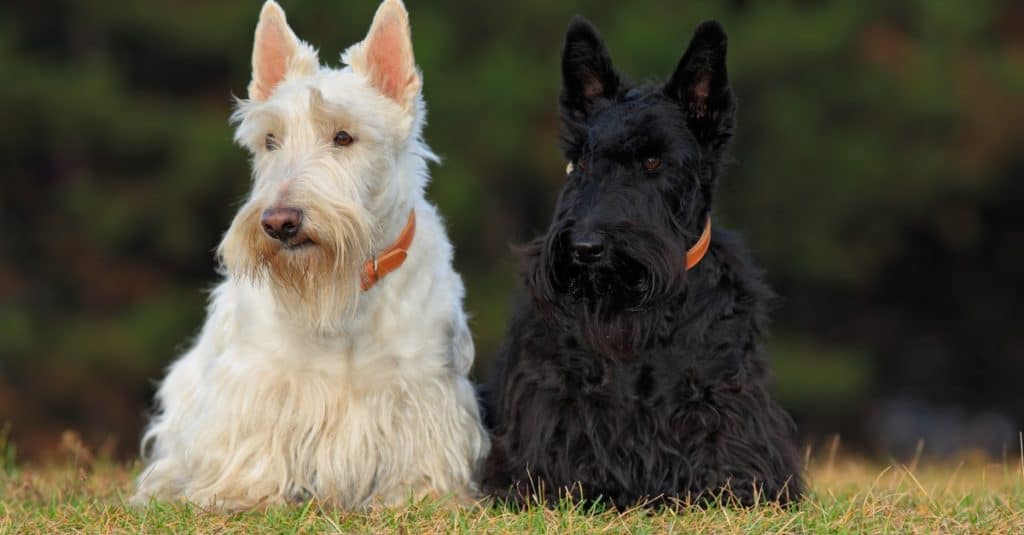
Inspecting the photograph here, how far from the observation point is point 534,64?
14.5 meters

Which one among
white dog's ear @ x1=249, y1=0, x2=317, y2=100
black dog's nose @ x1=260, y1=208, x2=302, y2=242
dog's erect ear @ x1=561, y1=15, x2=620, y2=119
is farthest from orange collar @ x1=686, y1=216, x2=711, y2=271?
white dog's ear @ x1=249, y1=0, x2=317, y2=100

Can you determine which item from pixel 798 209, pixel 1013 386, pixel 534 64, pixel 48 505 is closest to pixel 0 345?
pixel 534 64

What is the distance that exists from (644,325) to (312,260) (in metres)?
1.28

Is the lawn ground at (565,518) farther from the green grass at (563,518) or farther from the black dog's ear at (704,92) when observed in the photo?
the black dog's ear at (704,92)

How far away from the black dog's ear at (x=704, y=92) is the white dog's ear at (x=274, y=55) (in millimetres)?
1544

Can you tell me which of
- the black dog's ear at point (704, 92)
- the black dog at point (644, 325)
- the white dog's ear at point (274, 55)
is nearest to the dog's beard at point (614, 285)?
the black dog at point (644, 325)

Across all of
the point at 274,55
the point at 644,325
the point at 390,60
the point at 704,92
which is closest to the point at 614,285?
the point at 644,325

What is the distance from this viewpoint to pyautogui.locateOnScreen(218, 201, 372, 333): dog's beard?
5.42 m

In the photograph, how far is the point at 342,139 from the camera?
18.7 feet

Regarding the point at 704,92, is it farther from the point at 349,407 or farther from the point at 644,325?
the point at 349,407

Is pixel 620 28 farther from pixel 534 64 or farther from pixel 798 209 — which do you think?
pixel 798 209

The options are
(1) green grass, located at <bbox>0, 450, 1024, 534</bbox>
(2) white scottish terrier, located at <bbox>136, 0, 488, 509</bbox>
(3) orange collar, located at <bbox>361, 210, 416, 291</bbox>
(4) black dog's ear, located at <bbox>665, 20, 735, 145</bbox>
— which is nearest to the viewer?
(1) green grass, located at <bbox>0, 450, 1024, 534</bbox>

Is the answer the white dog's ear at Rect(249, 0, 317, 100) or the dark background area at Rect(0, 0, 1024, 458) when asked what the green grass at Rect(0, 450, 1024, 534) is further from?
the dark background area at Rect(0, 0, 1024, 458)

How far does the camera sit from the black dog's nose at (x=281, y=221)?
17.5 ft
